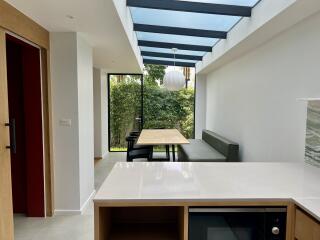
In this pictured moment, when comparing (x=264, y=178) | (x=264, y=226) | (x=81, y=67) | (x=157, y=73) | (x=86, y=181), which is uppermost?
(x=157, y=73)

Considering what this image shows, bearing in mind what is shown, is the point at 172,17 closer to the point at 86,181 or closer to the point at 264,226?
the point at 86,181

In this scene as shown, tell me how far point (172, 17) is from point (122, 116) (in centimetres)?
441

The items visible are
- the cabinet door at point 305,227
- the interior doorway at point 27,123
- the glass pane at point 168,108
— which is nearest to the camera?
the cabinet door at point 305,227

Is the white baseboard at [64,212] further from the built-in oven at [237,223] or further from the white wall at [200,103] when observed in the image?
the white wall at [200,103]

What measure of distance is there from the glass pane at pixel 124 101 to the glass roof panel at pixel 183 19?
3.77 m

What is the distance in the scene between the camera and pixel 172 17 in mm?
3557

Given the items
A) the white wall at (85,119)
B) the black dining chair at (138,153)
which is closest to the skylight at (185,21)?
the white wall at (85,119)

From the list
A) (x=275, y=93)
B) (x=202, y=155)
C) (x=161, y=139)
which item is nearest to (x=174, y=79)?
(x=161, y=139)

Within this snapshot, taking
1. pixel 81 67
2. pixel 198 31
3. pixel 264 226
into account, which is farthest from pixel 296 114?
pixel 81 67

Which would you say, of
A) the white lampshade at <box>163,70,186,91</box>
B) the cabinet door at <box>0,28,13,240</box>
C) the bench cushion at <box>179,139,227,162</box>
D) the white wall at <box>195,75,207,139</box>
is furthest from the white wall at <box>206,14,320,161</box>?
the cabinet door at <box>0,28,13,240</box>

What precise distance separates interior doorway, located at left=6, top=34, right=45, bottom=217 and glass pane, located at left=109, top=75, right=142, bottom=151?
441 centimetres

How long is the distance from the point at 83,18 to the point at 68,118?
1218mm

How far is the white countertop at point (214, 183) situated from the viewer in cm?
136

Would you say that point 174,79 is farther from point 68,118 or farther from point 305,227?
point 305,227
